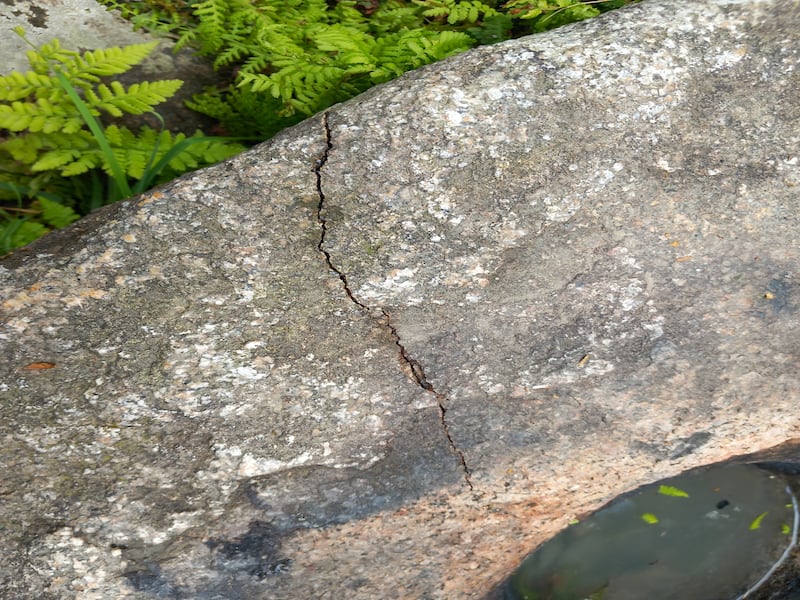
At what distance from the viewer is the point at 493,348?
2131mm

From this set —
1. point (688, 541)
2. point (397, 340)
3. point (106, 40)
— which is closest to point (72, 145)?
point (106, 40)

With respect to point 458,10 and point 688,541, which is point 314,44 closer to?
point 458,10

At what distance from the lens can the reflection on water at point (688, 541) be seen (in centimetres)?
308

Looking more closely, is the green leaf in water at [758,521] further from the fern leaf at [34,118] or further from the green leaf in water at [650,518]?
the fern leaf at [34,118]

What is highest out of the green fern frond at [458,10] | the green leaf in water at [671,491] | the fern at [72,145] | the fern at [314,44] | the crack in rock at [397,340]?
the green fern frond at [458,10]

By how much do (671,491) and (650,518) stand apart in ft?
0.52

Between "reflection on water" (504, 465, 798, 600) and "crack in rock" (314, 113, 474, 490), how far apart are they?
4.16 ft

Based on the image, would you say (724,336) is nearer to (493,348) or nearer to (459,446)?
(493,348)

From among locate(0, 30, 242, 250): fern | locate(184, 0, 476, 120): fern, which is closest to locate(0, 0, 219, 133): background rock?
locate(184, 0, 476, 120): fern

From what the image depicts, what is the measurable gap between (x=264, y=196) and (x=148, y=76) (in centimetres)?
133

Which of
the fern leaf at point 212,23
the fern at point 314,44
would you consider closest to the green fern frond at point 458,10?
the fern at point 314,44

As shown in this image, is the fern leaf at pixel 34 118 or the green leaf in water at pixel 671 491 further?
the green leaf in water at pixel 671 491

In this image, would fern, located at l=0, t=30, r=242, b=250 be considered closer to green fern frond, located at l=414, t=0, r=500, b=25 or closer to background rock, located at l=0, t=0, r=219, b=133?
background rock, located at l=0, t=0, r=219, b=133

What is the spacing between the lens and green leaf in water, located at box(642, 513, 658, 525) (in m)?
3.15
